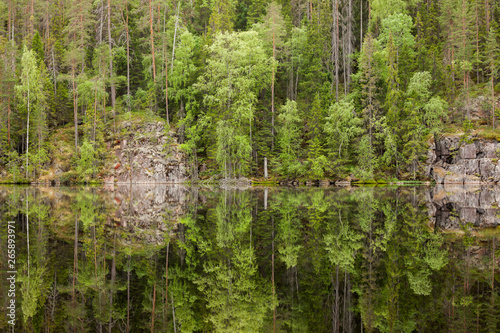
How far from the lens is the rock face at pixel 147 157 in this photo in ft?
151

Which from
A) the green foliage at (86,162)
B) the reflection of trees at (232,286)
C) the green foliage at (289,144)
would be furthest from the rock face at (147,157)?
the reflection of trees at (232,286)

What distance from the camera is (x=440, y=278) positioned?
7.27 metres

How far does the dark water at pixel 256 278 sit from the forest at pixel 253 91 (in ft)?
96.4

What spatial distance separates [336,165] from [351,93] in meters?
11.9

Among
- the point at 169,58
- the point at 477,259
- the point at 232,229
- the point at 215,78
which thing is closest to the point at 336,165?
the point at 215,78

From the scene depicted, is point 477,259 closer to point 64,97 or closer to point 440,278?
point 440,278

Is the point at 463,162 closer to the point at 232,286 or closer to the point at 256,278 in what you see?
the point at 256,278

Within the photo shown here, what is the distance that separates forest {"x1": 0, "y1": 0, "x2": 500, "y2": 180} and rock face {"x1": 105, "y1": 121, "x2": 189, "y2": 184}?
4.77ft

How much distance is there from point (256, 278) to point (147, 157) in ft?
133

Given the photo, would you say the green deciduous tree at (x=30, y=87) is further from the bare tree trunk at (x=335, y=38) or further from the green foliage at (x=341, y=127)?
the bare tree trunk at (x=335, y=38)

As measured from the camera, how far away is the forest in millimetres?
44219

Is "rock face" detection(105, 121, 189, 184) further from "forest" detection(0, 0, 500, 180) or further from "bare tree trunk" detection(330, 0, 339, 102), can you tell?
"bare tree trunk" detection(330, 0, 339, 102)

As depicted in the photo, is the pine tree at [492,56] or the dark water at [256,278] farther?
the pine tree at [492,56]

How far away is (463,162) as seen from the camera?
4531 cm
